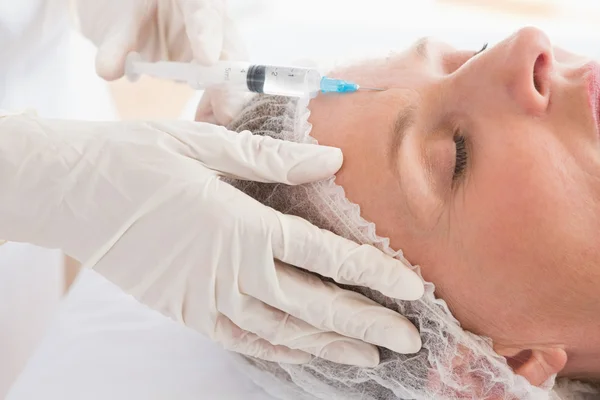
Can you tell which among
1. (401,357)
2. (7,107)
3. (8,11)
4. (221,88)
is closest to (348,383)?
(401,357)

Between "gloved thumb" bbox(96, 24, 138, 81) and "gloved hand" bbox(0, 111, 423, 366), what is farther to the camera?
"gloved thumb" bbox(96, 24, 138, 81)

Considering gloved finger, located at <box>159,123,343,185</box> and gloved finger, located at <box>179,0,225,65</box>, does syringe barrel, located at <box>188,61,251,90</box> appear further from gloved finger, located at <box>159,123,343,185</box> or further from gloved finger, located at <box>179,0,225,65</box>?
gloved finger, located at <box>159,123,343,185</box>

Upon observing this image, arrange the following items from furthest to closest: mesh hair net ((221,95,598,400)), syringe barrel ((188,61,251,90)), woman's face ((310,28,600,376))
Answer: syringe barrel ((188,61,251,90)), mesh hair net ((221,95,598,400)), woman's face ((310,28,600,376))

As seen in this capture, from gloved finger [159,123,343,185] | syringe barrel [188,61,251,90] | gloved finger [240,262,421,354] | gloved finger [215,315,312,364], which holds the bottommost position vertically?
gloved finger [215,315,312,364]

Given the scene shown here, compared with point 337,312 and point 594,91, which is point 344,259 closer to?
point 337,312

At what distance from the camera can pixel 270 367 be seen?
133 centimetres

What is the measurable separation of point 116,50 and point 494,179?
0.90 metres

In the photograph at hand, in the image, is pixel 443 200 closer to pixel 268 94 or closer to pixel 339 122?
pixel 339 122

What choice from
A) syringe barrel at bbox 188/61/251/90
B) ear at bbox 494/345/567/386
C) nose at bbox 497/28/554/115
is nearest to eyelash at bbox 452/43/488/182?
nose at bbox 497/28/554/115

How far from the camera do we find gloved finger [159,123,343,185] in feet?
3.44

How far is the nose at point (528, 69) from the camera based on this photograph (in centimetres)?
98

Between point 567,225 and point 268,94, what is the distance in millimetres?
641

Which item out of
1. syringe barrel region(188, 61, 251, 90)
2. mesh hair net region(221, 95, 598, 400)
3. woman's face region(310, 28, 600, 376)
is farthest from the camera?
syringe barrel region(188, 61, 251, 90)

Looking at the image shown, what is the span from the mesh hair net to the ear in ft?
0.06
